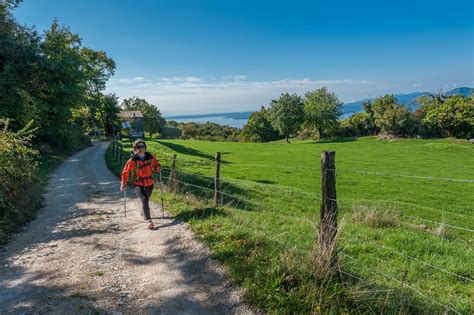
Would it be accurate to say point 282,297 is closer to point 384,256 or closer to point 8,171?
point 384,256

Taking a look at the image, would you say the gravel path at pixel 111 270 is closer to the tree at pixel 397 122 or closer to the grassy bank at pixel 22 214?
the grassy bank at pixel 22 214

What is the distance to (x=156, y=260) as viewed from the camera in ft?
20.7

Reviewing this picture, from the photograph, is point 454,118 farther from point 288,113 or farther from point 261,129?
point 261,129

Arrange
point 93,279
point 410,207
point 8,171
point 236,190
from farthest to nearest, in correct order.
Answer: point 236,190, point 410,207, point 8,171, point 93,279

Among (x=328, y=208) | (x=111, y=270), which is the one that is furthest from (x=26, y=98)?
(x=328, y=208)

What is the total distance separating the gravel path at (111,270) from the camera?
475cm

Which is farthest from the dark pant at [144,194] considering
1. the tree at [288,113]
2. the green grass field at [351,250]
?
the tree at [288,113]

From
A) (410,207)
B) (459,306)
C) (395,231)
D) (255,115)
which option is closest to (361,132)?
(255,115)

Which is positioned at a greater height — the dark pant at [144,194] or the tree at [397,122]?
the tree at [397,122]

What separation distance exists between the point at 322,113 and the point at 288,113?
7259mm

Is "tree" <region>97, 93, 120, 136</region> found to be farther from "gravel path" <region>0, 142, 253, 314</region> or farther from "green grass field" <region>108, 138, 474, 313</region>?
"gravel path" <region>0, 142, 253, 314</region>

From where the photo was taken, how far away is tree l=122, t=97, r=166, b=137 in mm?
91988

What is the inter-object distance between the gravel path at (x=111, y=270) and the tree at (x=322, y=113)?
6261 centimetres

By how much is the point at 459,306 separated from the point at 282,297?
2788 millimetres
